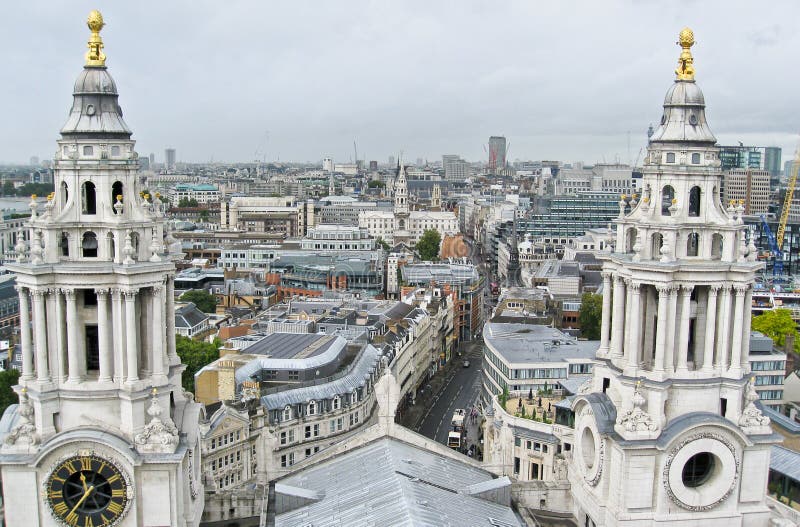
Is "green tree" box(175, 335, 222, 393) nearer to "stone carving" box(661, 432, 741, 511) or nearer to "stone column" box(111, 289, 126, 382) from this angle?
"stone column" box(111, 289, 126, 382)

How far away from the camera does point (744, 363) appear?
41.6 m

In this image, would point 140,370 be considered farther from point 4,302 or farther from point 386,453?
point 4,302

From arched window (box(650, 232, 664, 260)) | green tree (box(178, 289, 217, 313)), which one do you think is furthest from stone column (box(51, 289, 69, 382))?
green tree (box(178, 289, 217, 313))

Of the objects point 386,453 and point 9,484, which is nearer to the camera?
point 9,484

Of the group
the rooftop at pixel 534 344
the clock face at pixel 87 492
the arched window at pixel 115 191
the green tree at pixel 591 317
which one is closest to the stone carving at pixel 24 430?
the clock face at pixel 87 492

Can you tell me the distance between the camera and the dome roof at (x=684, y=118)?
1635 inches

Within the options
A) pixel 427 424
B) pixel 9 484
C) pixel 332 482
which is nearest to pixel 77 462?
pixel 9 484

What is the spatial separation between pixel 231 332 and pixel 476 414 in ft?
119

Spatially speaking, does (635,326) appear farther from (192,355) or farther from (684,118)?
(192,355)

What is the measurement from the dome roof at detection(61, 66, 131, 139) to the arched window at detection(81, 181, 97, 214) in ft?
7.60

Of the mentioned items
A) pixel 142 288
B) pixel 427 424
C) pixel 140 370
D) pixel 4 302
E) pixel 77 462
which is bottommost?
pixel 427 424

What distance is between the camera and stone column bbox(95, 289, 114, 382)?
3822cm

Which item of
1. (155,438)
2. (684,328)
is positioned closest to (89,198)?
(155,438)

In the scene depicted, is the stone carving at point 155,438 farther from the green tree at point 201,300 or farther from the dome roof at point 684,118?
the green tree at point 201,300
